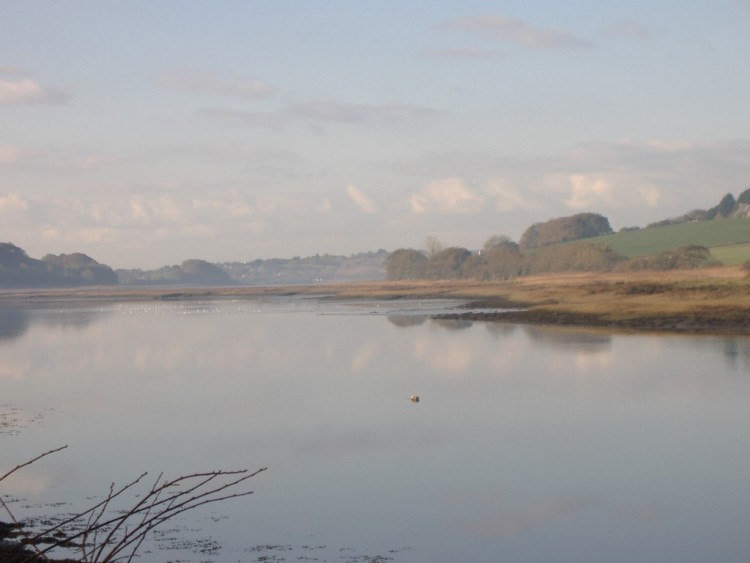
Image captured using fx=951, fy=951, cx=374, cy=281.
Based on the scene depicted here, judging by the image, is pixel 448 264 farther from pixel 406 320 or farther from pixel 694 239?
pixel 406 320

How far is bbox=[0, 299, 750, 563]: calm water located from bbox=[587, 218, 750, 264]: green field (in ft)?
317

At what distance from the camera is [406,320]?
72.1m

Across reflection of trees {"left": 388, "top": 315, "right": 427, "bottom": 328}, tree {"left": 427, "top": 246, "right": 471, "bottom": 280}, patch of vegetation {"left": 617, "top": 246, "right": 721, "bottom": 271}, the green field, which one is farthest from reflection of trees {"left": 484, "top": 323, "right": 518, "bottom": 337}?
tree {"left": 427, "top": 246, "right": 471, "bottom": 280}

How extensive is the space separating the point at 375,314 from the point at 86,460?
64.3 meters

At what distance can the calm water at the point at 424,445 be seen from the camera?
13969 millimetres

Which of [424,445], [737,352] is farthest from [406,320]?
[424,445]

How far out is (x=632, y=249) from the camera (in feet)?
514

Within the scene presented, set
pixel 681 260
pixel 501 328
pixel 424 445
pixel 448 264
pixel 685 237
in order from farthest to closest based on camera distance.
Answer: pixel 448 264
pixel 685 237
pixel 681 260
pixel 501 328
pixel 424 445

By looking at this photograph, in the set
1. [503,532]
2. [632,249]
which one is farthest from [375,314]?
[632,249]

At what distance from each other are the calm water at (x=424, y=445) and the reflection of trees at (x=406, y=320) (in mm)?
21190

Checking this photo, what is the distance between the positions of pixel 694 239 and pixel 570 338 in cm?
10939

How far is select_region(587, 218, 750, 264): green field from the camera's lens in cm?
13462

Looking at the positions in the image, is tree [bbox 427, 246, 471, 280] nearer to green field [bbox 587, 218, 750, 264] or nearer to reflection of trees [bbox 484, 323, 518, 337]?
green field [bbox 587, 218, 750, 264]

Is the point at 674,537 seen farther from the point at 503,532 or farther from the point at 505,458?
the point at 505,458
